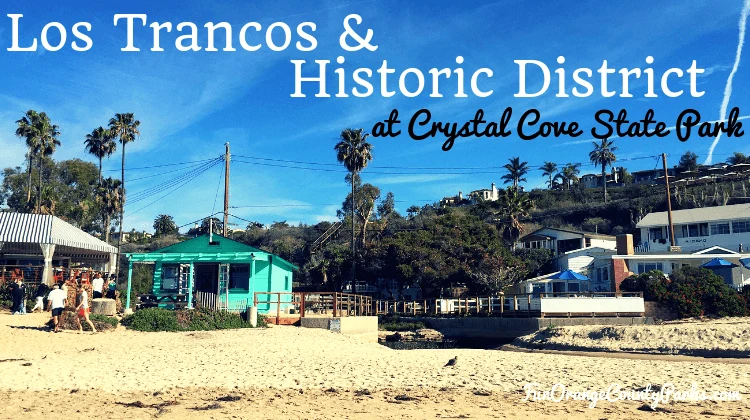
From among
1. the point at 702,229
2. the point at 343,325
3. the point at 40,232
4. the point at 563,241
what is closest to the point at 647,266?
the point at 702,229

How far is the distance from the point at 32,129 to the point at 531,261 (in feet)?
142

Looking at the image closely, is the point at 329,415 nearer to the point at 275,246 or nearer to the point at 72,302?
the point at 72,302

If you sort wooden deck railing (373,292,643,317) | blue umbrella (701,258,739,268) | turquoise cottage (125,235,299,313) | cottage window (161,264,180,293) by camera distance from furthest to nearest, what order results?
blue umbrella (701,258,739,268), wooden deck railing (373,292,643,317), cottage window (161,264,180,293), turquoise cottage (125,235,299,313)

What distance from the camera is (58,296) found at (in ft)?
67.6

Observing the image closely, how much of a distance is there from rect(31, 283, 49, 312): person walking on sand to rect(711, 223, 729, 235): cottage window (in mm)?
51009

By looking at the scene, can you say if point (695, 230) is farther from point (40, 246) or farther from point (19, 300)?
point (19, 300)

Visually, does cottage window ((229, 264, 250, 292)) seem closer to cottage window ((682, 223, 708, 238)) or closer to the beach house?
the beach house

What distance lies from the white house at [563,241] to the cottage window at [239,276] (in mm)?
37615

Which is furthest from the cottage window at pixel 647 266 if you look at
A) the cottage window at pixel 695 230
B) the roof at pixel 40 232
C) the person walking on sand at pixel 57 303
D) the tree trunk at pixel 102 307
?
the person walking on sand at pixel 57 303

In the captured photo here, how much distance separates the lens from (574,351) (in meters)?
25.6

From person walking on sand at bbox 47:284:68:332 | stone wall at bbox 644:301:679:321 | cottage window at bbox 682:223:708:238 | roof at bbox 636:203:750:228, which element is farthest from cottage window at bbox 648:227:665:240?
person walking on sand at bbox 47:284:68:332

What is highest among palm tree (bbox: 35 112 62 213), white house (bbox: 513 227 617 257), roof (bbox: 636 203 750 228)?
palm tree (bbox: 35 112 62 213)

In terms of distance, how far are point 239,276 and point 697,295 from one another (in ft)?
75.1

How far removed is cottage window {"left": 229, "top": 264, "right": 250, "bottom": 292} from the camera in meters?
30.6
